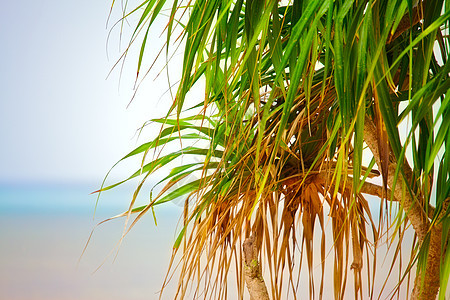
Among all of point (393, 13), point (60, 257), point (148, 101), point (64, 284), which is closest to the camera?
point (393, 13)

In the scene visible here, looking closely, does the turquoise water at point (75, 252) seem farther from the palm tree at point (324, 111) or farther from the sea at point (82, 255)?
the palm tree at point (324, 111)

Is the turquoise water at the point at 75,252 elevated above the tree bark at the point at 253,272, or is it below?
above

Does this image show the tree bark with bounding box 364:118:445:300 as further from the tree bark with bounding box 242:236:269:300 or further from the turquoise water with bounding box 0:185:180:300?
the turquoise water with bounding box 0:185:180:300

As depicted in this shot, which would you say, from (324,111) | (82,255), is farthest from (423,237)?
(82,255)

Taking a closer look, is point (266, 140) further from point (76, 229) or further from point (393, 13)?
point (76, 229)

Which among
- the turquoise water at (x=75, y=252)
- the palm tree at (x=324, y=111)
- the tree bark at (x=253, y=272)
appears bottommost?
the tree bark at (x=253, y=272)

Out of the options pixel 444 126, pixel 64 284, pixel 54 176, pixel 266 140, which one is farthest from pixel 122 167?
pixel 444 126

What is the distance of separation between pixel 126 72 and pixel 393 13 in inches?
152

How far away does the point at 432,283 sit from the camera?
0.62 meters

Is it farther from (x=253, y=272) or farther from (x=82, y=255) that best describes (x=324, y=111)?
(x=82, y=255)

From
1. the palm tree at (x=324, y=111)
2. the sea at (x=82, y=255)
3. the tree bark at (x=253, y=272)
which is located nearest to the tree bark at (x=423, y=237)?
the palm tree at (x=324, y=111)

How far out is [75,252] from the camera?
3.16m

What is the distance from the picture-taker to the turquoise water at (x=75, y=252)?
272 centimetres

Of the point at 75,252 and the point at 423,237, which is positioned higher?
the point at 75,252
